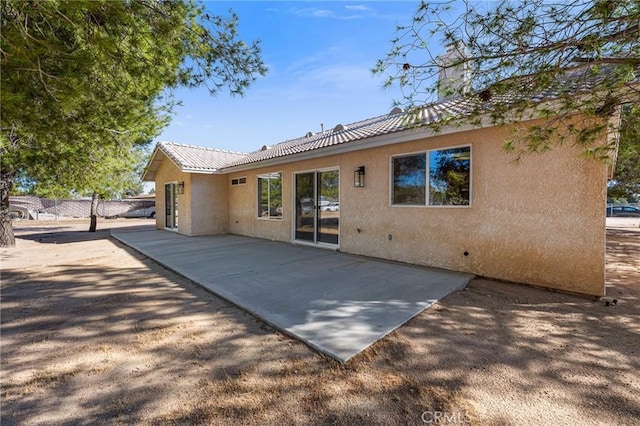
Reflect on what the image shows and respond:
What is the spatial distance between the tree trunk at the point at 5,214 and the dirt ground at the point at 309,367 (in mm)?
9183

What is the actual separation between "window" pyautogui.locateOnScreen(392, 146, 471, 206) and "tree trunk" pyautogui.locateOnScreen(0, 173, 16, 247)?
538 inches

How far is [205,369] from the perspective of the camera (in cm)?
277

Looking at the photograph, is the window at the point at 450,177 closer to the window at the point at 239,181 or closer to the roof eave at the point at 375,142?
the roof eave at the point at 375,142

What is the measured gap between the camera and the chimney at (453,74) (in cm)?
383

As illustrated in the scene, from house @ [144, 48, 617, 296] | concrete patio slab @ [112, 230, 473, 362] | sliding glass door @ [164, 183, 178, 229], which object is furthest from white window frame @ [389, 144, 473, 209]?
sliding glass door @ [164, 183, 178, 229]

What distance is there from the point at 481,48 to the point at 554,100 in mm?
1462

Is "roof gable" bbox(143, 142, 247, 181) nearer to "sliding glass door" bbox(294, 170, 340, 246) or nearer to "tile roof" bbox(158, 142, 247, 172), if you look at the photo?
"tile roof" bbox(158, 142, 247, 172)

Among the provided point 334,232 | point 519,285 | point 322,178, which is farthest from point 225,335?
point 322,178

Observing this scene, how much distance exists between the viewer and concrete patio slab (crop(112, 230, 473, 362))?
351 centimetres

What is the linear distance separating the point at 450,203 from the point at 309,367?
16.0 ft

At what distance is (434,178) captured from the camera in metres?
6.56

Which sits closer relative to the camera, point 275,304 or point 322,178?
point 275,304

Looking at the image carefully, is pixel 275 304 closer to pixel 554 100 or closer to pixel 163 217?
pixel 554 100

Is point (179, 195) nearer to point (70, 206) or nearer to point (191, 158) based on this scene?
point (191, 158)
